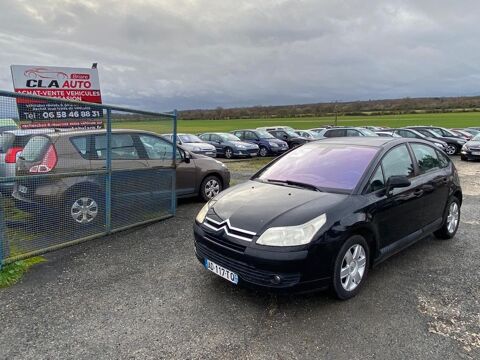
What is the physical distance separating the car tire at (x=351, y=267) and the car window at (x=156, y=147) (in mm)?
3900

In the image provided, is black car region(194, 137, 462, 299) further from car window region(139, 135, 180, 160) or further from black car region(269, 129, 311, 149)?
black car region(269, 129, 311, 149)

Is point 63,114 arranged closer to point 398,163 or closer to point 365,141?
point 365,141

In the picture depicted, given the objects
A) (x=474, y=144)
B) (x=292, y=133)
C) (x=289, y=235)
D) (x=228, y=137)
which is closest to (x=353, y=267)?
(x=289, y=235)

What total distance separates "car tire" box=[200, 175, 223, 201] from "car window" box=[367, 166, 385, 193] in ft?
15.4

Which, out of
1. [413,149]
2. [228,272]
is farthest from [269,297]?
[413,149]

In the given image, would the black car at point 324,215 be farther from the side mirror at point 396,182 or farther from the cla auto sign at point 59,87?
the cla auto sign at point 59,87

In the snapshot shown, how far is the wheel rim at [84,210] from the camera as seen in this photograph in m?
5.16

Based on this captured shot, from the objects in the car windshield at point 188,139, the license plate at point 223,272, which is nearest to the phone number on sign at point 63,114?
the license plate at point 223,272

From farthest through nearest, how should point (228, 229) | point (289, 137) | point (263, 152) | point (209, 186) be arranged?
point (289, 137), point (263, 152), point (209, 186), point (228, 229)

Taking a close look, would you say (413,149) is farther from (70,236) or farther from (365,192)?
(70,236)

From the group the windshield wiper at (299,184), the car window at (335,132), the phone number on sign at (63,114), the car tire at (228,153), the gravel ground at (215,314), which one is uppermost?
the phone number on sign at (63,114)

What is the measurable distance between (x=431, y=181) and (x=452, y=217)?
112 cm

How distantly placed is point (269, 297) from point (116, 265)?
204 cm

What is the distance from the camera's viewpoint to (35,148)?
4.58 meters
